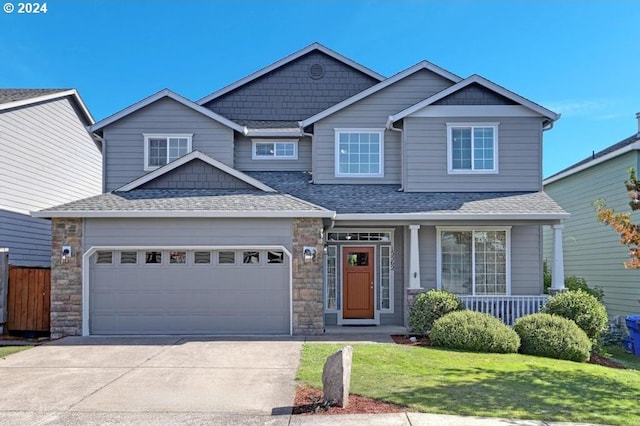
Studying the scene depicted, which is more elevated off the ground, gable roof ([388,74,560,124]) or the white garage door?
gable roof ([388,74,560,124])

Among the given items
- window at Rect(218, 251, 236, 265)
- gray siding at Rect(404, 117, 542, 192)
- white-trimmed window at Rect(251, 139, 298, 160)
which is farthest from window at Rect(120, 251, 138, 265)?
gray siding at Rect(404, 117, 542, 192)

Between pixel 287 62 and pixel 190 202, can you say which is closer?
pixel 190 202

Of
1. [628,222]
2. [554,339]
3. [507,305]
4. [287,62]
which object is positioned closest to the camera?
[628,222]

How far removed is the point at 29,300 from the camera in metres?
12.5

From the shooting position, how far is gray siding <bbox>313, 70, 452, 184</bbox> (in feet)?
49.0

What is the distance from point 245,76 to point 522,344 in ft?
37.7

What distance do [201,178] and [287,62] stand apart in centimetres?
596

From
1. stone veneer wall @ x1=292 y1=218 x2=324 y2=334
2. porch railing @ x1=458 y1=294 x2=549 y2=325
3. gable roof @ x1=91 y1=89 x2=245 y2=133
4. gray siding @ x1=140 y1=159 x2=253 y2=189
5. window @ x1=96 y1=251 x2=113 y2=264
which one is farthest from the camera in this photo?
gable roof @ x1=91 y1=89 x2=245 y2=133

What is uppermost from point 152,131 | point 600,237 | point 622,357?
point 152,131

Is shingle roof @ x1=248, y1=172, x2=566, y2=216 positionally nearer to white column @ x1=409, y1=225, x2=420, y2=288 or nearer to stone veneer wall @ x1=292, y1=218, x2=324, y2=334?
white column @ x1=409, y1=225, x2=420, y2=288

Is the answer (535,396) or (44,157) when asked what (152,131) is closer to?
(44,157)

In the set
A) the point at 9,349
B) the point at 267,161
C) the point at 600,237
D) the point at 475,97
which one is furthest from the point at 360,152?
the point at 9,349

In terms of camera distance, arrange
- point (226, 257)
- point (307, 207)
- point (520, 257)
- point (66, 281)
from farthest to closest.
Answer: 1. point (520, 257)
2. point (226, 257)
3. point (307, 207)
4. point (66, 281)

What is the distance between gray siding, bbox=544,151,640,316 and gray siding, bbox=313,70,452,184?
6.53 metres
